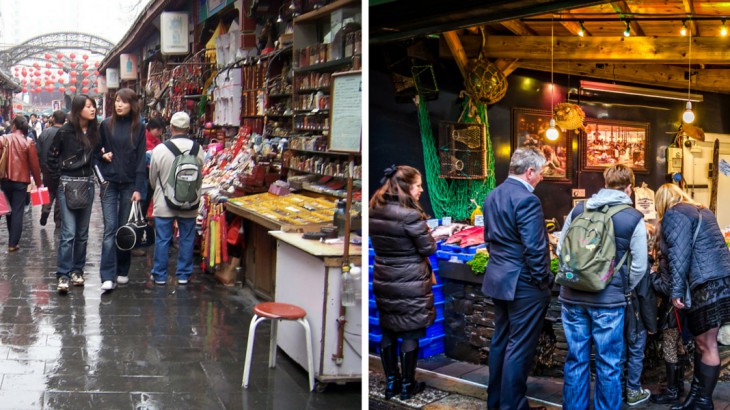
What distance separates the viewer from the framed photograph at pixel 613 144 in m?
8.72

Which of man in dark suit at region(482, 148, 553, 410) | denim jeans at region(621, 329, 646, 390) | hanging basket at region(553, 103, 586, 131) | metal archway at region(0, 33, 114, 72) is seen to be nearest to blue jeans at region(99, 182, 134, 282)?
man in dark suit at region(482, 148, 553, 410)

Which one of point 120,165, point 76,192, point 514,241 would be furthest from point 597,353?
point 76,192

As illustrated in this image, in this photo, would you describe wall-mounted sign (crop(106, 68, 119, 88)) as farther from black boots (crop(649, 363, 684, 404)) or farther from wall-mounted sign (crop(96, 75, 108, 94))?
black boots (crop(649, 363, 684, 404))

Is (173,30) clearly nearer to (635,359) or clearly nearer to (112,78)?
(635,359)

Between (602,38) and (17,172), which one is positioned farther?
(17,172)

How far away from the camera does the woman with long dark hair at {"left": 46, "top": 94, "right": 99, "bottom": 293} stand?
6.35 metres

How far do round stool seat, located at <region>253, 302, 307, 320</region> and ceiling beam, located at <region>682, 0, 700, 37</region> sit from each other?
12.8 feet

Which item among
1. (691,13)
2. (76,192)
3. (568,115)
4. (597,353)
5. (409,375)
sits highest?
(691,13)

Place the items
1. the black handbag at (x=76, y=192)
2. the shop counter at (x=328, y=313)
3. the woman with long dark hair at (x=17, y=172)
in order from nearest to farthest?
the shop counter at (x=328, y=313) → the black handbag at (x=76, y=192) → the woman with long dark hair at (x=17, y=172)

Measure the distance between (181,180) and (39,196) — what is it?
375 centimetres

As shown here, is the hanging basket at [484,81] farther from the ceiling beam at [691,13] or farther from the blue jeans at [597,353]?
the blue jeans at [597,353]

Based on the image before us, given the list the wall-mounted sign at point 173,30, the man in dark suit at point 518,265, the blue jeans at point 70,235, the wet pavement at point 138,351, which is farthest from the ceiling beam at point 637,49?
the wall-mounted sign at point 173,30

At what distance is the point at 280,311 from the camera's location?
4246 millimetres

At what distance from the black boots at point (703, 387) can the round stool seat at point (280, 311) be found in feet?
7.96
